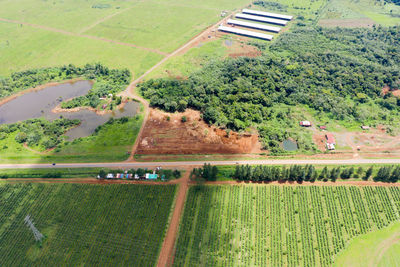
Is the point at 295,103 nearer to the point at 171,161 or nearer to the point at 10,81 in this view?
the point at 171,161

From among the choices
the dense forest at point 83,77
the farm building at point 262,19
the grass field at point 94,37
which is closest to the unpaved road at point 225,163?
the dense forest at point 83,77

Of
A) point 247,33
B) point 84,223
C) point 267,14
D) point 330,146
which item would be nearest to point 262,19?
point 267,14

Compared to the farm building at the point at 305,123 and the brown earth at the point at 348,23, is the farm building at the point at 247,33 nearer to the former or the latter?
the brown earth at the point at 348,23

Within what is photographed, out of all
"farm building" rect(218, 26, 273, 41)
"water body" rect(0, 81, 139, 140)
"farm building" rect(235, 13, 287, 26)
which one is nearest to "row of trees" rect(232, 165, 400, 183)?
"water body" rect(0, 81, 139, 140)

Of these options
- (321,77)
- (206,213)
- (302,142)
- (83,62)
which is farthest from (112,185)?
(321,77)

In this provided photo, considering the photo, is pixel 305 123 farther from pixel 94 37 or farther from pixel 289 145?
pixel 94 37
